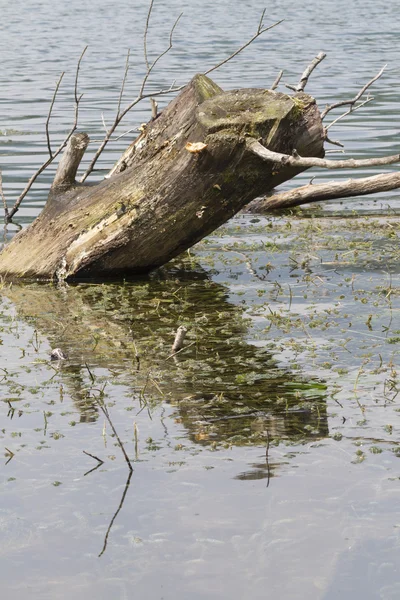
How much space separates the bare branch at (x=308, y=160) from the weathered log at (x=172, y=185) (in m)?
0.14

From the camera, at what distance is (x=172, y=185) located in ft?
29.2

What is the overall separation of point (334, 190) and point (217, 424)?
7205 mm

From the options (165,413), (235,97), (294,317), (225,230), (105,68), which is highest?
(235,97)

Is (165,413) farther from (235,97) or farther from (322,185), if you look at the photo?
(322,185)

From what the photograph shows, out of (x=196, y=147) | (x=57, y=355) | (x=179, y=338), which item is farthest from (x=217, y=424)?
(x=196, y=147)

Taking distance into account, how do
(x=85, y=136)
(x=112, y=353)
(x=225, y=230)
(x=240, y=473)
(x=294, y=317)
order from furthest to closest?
1. (x=225, y=230)
2. (x=85, y=136)
3. (x=294, y=317)
4. (x=112, y=353)
5. (x=240, y=473)

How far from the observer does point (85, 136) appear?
9.86 meters

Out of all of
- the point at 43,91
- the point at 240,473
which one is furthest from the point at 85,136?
the point at 43,91

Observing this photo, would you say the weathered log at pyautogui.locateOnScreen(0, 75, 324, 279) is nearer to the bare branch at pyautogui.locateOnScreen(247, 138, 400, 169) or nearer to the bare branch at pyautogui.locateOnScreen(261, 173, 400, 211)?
the bare branch at pyautogui.locateOnScreen(247, 138, 400, 169)

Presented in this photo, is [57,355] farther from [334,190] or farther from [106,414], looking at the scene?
[334,190]

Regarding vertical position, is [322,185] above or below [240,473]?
below

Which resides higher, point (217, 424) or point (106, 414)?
point (106, 414)

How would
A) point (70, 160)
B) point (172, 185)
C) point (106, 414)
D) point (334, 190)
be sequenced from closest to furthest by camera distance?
1. point (106, 414)
2. point (172, 185)
3. point (70, 160)
4. point (334, 190)

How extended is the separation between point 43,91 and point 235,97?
1796cm
